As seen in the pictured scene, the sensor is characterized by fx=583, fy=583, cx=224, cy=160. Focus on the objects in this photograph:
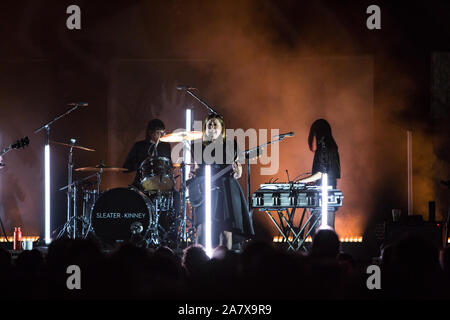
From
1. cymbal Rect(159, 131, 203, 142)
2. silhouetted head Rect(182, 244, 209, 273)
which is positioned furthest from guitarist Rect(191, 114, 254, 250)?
silhouetted head Rect(182, 244, 209, 273)

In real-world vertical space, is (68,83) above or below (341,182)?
above

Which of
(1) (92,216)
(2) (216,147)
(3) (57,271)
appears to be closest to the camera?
(3) (57,271)

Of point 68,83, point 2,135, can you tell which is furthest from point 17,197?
point 68,83

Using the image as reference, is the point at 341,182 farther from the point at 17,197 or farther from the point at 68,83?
the point at 17,197

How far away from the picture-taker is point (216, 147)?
5.92 meters

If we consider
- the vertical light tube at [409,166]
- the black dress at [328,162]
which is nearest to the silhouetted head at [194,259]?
the black dress at [328,162]

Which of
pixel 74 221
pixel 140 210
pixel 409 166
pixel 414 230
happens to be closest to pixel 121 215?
pixel 140 210

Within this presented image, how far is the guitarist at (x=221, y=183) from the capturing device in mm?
5938

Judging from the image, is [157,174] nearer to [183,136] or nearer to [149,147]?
[183,136]

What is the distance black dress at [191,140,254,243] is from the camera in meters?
5.95

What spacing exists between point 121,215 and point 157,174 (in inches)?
25.9
